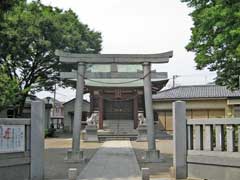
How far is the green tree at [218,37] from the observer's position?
51.1 feet

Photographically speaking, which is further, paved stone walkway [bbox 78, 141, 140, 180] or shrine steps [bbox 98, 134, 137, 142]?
shrine steps [bbox 98, 134, 137, 142]

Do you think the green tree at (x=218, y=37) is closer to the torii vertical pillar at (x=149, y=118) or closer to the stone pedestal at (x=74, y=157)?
the torii vertical pillar at (x=149, y=118)

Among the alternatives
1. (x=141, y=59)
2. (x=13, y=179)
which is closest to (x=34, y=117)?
(x=13, y=179)

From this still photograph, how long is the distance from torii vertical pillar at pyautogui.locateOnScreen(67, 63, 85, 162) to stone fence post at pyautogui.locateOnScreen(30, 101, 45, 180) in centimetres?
566

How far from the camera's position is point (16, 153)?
11.5m

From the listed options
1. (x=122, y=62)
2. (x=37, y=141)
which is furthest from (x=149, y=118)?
(x=37, y=141)

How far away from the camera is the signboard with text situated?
11148mm

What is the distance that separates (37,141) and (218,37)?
28.5 ft

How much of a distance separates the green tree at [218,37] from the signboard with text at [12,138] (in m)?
8.43

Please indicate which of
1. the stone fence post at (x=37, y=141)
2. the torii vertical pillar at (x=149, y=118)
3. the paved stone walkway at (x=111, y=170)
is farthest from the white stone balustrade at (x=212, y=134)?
the torii vertical pillar at (x=149, y=118)

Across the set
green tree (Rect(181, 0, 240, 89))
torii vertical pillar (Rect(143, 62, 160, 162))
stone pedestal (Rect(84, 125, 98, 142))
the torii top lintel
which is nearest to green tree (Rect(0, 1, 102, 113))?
stone pedestal (Rect(84, 125, 98, 142))

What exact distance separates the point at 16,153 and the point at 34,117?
1.29m

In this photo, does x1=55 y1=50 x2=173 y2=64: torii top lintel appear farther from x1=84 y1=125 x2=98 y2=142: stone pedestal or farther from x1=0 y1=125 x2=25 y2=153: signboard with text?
x1=84 y1=125 x2=98 y2=142: stone pedestal

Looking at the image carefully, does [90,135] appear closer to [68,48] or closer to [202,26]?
[68,48]
